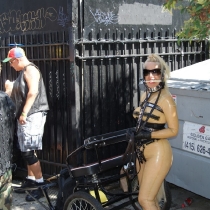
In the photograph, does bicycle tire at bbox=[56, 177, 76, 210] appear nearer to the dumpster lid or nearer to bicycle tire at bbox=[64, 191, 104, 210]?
bicycle tire at bbox=[64, 191, 104, 210]

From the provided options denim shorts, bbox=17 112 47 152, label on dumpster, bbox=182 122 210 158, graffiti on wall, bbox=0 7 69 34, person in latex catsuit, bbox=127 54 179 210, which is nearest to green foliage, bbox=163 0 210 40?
person in latex catsuit, bbox=127 54 179 210

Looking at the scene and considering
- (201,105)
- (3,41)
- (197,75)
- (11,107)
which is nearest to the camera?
(11,107)

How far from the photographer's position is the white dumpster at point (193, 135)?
4.54 meters

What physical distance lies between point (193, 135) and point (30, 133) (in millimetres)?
2169

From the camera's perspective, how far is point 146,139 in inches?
157

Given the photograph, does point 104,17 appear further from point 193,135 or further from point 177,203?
point 177,203

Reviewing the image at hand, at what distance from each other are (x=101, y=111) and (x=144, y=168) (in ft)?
6.60

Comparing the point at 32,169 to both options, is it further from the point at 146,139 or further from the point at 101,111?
the point at 146,139

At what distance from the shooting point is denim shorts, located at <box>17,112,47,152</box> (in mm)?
5516

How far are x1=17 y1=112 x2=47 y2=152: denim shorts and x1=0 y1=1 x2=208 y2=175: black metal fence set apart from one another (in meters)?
0.46

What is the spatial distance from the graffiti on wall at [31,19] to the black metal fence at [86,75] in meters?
0.15

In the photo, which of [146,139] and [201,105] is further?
[201,105]

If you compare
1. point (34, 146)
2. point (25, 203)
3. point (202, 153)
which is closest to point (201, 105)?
point (202, 153)

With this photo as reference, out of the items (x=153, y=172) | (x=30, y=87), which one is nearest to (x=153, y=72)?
(x=153, y=172)
